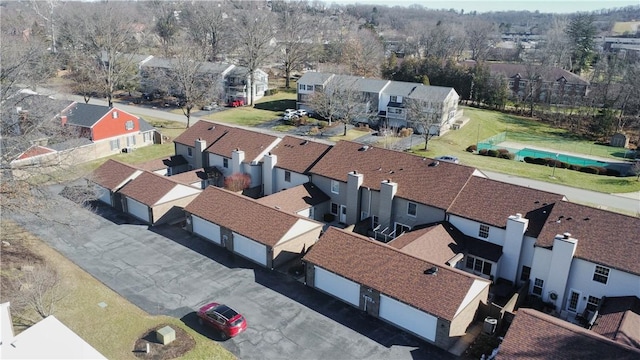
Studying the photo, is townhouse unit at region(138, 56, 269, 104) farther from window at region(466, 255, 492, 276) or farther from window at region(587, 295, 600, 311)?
window at region(587, 295, 600, 311)

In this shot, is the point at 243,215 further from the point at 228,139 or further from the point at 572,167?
the point at 572,167

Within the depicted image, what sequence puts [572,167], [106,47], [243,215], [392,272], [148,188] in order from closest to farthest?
[392,272] → [243,215] → [148,188] → [572,167] → [106,47]

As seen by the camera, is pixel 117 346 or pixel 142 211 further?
pixel 142 211

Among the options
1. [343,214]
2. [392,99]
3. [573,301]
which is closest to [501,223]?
[573,301]

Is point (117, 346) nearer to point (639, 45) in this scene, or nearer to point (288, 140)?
point (288, 140)

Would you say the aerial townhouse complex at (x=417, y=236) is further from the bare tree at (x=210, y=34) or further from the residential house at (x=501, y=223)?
the bare tree at (x=210, y=34)

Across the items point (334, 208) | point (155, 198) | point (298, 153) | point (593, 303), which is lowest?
point (593, 303)

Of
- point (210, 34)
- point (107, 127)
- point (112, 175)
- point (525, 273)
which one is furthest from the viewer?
point (210, 34)

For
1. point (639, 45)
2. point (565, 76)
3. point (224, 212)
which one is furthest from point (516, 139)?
point (639, 45)
